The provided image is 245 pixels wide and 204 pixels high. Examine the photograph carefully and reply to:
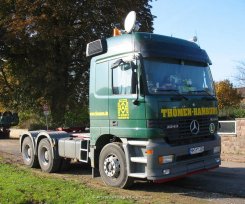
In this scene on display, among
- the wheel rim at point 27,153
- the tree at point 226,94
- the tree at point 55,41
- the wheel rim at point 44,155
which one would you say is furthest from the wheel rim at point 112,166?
the tree at point 226,94

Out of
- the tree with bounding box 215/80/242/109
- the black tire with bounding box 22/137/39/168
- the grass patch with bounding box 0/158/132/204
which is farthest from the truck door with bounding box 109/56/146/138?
the tree with bounding box 215/80/242/109

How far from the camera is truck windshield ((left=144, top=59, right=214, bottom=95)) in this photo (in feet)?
29.2

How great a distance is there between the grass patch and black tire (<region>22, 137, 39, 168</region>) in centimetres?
196

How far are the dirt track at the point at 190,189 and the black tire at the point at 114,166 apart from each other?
0.17m

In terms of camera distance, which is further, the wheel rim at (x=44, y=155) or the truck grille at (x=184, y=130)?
the wheel rim at (x=44, y=155)

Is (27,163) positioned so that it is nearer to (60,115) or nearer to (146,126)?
(146,126)

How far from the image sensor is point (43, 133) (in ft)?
40.8

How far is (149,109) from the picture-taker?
28.5 feet

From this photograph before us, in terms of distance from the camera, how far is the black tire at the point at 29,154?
1294 centimetres

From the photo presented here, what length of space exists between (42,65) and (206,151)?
20268 millimetres

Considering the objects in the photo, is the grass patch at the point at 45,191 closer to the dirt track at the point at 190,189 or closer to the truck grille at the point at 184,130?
the dirt track at the point at 190,189

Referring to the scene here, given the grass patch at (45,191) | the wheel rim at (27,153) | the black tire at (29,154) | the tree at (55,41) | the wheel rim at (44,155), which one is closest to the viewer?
the grass patch at (45,191)

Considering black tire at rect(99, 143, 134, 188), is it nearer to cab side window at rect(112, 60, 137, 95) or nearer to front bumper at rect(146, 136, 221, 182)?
front bumper at rect(146, 136, 221, 182)

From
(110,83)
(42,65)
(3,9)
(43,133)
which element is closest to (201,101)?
(110,83)
